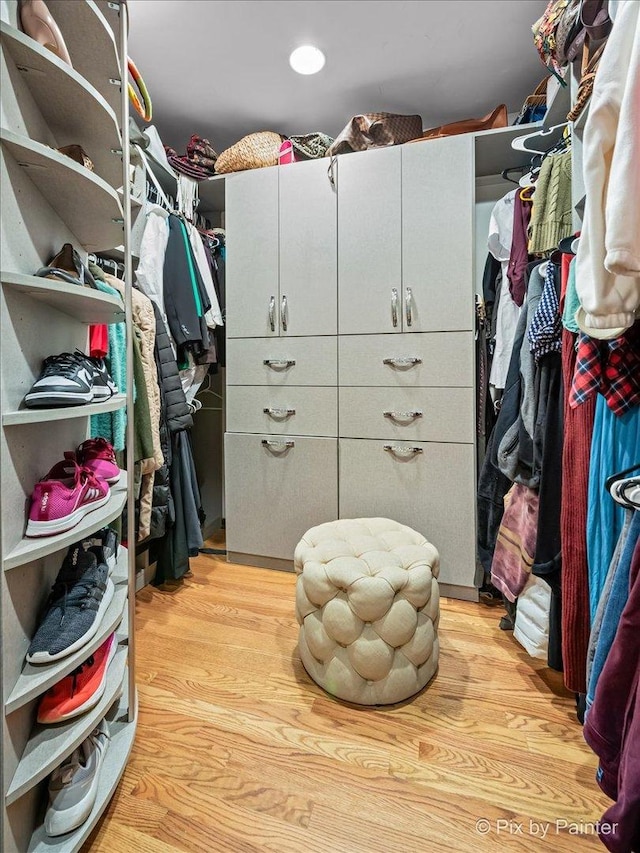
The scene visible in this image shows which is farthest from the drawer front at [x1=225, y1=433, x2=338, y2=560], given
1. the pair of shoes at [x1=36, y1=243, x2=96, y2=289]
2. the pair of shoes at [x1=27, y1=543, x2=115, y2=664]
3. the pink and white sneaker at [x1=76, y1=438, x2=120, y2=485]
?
the pair of shoes at [x1=36, y1=243, x2=96, y2=289]

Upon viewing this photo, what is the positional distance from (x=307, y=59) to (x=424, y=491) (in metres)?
2.04

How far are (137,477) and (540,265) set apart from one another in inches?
68.7

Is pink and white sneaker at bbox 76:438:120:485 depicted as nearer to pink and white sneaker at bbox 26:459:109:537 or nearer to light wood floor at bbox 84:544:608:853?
pink and white sneaker at bbox 26:459:109:537

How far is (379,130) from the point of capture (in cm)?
192

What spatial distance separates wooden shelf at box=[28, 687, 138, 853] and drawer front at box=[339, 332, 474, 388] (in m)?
1.53

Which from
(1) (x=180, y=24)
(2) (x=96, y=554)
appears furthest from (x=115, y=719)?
(1) (x=180, y=24)

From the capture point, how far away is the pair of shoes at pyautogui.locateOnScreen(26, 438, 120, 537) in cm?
81

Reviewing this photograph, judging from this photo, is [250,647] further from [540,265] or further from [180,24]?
[180,24]

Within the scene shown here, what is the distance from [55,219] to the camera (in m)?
0.99

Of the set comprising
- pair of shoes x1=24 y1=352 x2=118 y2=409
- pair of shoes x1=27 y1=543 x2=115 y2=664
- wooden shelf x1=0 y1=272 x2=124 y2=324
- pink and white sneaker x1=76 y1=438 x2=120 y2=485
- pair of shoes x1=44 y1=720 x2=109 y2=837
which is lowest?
pair of shoes x1=44 y1=720 x2=109 y2=837

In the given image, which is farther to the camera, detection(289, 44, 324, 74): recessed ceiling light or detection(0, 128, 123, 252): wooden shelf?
detection(289, 44, 324, 74): recessed ceiling light

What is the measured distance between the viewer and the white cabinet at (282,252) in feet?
6.57

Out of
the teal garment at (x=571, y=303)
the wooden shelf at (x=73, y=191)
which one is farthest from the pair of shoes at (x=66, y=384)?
the teal garment at (x=571, y=303)

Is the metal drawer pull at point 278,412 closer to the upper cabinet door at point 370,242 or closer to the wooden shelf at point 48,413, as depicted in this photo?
the upper cabinet door at point 370,242
